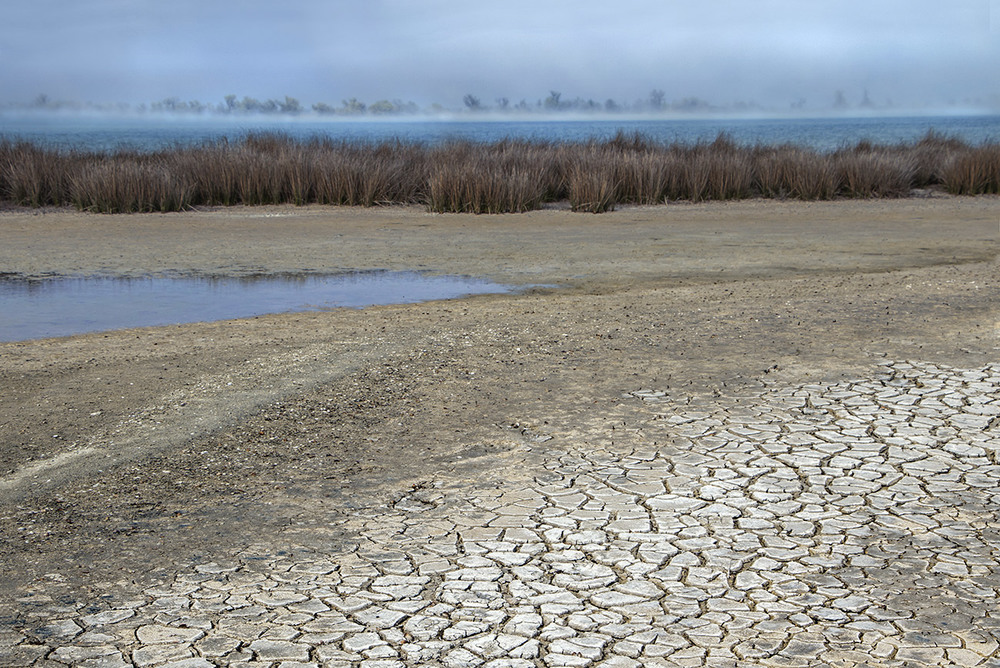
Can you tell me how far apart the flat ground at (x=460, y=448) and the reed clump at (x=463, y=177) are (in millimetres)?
7002

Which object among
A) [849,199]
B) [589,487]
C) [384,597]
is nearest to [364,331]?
[589,487]

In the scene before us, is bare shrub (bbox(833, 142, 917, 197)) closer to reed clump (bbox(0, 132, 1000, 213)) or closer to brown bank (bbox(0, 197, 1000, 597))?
reed clump (bbox(0, 132, 1000, 213))

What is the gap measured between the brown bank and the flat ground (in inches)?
0.9

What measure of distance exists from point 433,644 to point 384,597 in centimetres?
37

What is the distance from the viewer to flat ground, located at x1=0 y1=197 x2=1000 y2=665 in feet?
10.6

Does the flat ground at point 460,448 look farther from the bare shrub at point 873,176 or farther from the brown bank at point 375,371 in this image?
the bare shrub at point 873,176

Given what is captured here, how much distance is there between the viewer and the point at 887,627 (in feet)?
10.3

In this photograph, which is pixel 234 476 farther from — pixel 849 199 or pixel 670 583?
pixel 849 199

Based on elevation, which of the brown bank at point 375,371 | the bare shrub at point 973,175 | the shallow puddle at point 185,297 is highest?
the bare shrub at point 973,175

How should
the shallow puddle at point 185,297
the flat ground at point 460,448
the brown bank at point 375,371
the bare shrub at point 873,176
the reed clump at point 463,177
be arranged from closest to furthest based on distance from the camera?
the flat ground at point 460,448 → the brown bank at point 375,371 → the shallow puddle at point 185,297 → the reed clump at point 463,177 → the bare shrub at point 873,176

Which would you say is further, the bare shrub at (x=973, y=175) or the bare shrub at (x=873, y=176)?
the bare shrub at (x=973, y=175)

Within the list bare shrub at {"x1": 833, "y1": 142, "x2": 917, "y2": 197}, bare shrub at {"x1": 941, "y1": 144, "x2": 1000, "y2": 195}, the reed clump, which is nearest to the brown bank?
→ the reed clump

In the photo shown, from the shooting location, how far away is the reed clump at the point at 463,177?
16922mm

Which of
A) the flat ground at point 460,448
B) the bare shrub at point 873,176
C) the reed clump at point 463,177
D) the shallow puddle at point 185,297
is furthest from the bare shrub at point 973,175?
the shallow puddle at point 185,297
